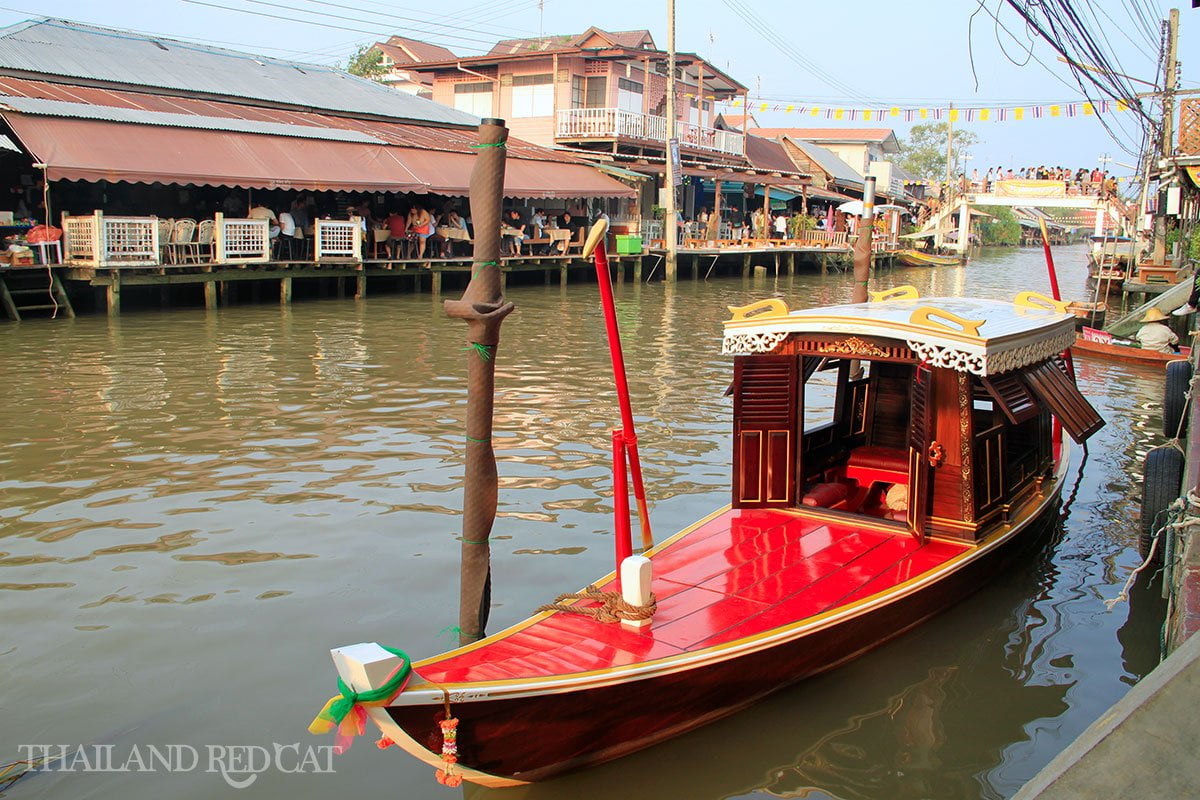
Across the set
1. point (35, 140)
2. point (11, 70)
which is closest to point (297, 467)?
point (35, 140)

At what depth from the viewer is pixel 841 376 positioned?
767 centimetres

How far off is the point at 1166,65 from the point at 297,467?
21754 mm

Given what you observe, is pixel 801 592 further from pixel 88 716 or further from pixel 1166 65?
pixel 1166 65

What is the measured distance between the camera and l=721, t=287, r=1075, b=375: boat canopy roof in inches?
224

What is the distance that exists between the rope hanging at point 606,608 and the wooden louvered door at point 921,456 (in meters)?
2.07

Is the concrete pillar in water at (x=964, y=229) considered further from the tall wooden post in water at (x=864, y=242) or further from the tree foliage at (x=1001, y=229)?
the tall wooden post in water at (x=864, y=242)

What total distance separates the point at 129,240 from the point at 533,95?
59.0ft

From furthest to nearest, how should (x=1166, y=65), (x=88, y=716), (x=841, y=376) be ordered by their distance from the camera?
(x=1166, y=65) → (x=841, y=376) → (x=88, y=716)

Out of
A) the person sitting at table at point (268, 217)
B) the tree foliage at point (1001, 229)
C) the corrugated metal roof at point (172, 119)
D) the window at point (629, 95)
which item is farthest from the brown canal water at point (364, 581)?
the tree foliage at point (1001, 229)

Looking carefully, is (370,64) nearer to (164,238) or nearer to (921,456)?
(164,238)

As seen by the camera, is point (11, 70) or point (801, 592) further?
point (11, 70)

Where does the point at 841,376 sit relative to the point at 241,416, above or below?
above

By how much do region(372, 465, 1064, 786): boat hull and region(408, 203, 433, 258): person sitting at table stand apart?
59.4 ft

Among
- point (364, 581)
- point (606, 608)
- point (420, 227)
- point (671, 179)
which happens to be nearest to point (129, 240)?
point (420, 227)
